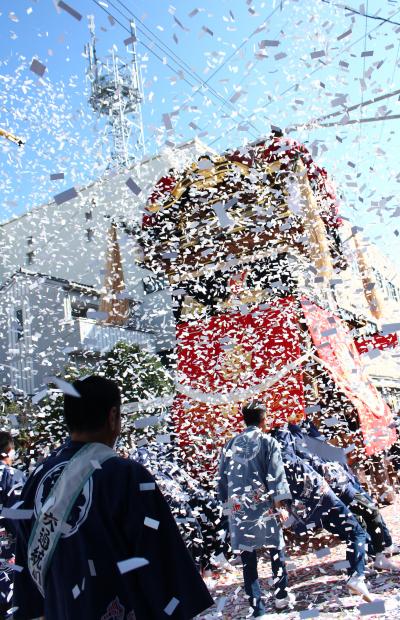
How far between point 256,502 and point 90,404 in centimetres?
235

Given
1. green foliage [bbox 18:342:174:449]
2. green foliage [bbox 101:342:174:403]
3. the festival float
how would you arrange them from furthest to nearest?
green foliage [bbox 101:342:174:403] < green foliage [bbox 18:342:174:449] < the festival float

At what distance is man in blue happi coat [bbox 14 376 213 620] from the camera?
1793 millimetres

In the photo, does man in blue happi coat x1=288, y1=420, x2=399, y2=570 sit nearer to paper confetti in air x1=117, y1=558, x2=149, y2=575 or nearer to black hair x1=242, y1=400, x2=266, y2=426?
black hair x1=242, y1=400, x2=266, y2=426

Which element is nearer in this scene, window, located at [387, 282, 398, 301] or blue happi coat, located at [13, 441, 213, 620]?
blue happi coat, located at [13, 441, 213, 620]

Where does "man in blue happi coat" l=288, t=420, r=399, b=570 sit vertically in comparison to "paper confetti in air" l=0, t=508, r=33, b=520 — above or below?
below

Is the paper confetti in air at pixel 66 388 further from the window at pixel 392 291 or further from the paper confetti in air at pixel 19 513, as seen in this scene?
the window at pixel 392 291

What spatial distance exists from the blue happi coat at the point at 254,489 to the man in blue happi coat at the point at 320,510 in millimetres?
404

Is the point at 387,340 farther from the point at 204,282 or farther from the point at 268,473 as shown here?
the point at 268,473

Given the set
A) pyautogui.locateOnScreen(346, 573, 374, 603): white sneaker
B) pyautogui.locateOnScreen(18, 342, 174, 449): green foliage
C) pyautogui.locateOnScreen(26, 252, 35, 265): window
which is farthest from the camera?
pyautogui.locateOnScreen(26, 252, 35, 265): window

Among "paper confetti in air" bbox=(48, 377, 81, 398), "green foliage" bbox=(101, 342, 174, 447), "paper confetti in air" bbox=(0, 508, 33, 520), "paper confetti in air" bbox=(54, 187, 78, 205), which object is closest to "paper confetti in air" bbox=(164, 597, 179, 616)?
"paper confetti in air" bbox=(0, 508, 33, 520)

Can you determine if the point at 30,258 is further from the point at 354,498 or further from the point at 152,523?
the point at 152,523

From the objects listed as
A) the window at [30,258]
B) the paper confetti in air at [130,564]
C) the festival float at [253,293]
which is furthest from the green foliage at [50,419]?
the paper confetti in air at [130,564]

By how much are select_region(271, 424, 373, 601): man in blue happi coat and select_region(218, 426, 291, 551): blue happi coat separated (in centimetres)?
40

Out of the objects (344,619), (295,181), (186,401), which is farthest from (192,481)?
(295,181)
